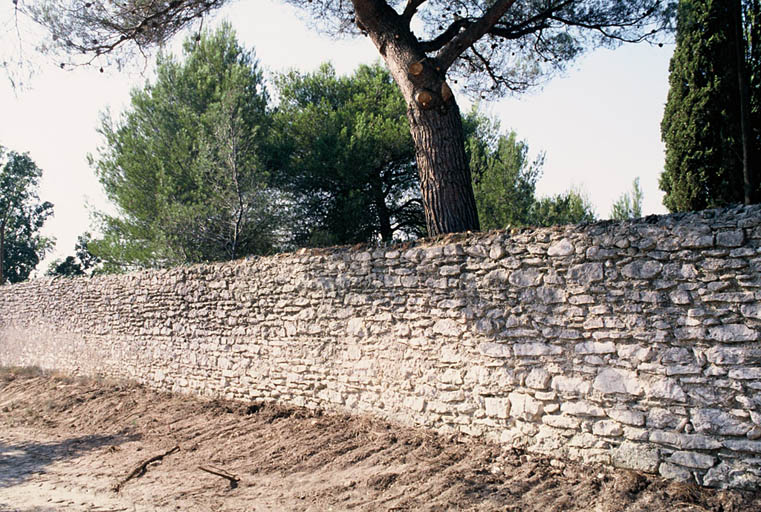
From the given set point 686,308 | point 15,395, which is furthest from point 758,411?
point 15,395

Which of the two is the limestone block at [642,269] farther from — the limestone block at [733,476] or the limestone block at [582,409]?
the limestone block at [733,476]

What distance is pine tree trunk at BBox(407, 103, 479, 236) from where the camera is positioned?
6902 mm

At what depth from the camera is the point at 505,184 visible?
51.4 feet

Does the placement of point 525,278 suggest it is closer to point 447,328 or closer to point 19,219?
point 447,328

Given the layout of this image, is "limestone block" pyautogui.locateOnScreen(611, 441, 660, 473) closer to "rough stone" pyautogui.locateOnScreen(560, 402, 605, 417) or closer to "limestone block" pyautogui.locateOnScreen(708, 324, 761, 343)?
"rough stone" pyautogui.locateOnScreen(560, 402, 605, 417)

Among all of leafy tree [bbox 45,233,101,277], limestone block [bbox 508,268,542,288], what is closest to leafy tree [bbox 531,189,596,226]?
limestone block [bbox 508,268,542,288]

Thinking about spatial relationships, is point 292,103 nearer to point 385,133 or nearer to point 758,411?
point 385,133

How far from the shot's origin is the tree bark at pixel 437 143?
6.92 m

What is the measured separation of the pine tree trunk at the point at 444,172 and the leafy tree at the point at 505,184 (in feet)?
27.8

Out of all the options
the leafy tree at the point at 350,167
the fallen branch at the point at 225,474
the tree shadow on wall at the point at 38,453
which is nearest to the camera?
the fallen branch at the point at 225,474

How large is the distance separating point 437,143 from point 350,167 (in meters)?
8.96

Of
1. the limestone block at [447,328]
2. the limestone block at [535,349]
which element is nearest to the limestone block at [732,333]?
the limestone block at [535,349]

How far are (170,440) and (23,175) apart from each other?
27649 millimetres

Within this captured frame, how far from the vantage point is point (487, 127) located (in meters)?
→ 17.6
